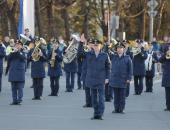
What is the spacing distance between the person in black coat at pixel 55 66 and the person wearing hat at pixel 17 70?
2556 mm

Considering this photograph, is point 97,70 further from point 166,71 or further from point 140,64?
point 140,64

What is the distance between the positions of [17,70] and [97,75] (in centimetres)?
379

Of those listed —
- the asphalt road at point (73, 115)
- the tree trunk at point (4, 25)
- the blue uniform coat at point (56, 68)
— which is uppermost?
the tree trunk at point (4, 25)

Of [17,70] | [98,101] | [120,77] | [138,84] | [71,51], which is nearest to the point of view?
[98,101]

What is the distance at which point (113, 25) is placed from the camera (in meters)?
32.5

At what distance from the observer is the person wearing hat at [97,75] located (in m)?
15.0

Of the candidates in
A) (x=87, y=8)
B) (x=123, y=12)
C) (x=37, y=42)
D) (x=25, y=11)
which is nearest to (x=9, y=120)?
(x=37, y=42)

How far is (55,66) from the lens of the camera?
2092cm

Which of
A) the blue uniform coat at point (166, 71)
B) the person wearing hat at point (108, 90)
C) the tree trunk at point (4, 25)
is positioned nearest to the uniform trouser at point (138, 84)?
the person wearing hat at point (108, 90)

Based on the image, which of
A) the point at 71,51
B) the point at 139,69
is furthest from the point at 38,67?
the point at 139,69

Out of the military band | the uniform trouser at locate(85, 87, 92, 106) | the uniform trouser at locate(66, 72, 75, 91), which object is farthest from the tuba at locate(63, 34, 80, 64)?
the uniform trouser at locate(85, 87, 92, 106)

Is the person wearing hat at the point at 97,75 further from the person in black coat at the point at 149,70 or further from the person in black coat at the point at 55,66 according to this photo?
the person in black coat at the point at 149,70

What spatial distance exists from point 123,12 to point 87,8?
4.95 meters

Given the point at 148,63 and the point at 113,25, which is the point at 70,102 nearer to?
the point at 148,63
